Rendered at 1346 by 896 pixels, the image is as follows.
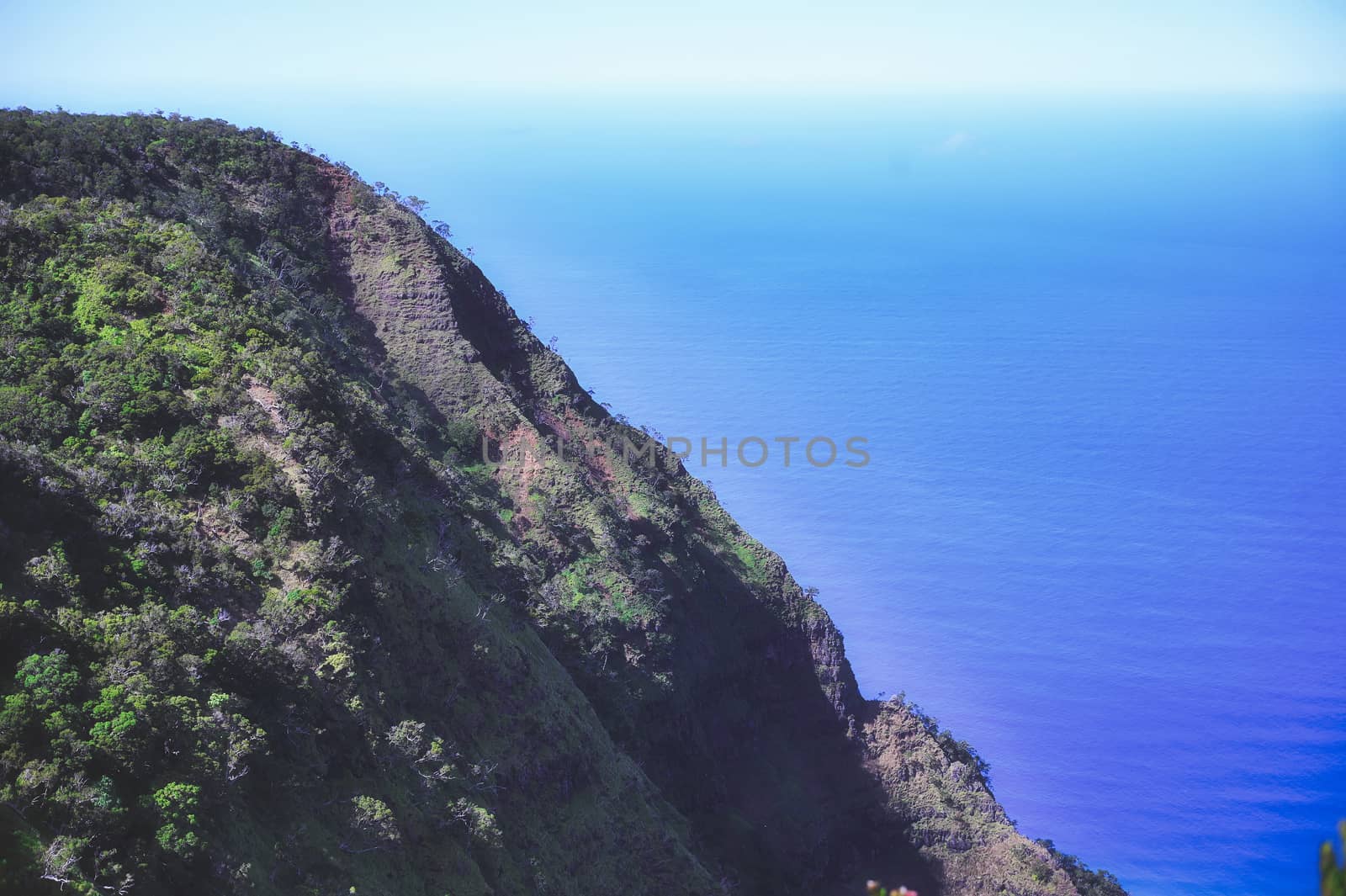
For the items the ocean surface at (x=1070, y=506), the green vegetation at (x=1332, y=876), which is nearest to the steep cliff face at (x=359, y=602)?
the green vegetation at (x=1332, y=876)

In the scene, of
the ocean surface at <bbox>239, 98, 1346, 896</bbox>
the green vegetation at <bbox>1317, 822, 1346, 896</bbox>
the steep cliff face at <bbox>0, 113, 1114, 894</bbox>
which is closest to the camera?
the green vegetation at <bbox>1317, 822, 1346, 896</bbox>

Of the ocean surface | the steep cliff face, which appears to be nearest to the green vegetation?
the steep cliff face

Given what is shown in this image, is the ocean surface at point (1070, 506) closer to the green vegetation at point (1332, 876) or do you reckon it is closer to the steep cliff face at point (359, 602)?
the steep cliff face at point (359, 602)

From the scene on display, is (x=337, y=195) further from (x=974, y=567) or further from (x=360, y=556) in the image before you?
(x=974, y=567)

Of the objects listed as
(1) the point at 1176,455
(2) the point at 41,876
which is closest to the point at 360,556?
(2) the point at 41,876

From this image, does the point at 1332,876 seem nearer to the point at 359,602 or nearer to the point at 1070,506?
the point at 359,602

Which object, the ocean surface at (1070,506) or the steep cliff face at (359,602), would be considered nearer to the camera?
the steep cliff face at (359,602)

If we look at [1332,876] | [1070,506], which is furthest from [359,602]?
[1070,506]

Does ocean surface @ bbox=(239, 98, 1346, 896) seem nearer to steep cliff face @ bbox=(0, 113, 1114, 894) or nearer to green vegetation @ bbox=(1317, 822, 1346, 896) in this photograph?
steep cliff face @ bbox=(0, 113, 1114, 894)
